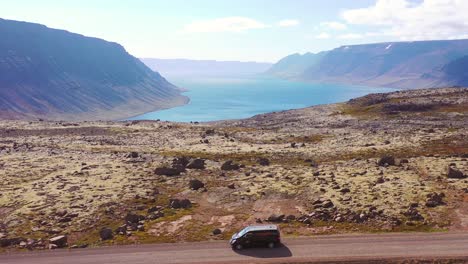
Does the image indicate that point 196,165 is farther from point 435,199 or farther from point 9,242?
point 435,199

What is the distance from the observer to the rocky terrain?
141ft

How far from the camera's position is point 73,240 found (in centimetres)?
4169

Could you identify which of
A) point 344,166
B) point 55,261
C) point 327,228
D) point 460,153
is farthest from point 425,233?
point 460,153

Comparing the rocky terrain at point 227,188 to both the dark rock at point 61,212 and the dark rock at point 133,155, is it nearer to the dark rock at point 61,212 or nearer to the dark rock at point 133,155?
the dark rock at point 61,212

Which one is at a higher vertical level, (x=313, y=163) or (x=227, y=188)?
(x=313, y=163)

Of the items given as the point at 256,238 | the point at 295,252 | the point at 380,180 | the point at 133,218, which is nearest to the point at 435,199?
the point at 380,180

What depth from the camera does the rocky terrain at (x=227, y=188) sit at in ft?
141

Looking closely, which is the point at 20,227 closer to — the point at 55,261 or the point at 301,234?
the point at 55,261

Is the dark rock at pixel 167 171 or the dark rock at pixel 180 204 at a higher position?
the dark rock at pixel 167 171

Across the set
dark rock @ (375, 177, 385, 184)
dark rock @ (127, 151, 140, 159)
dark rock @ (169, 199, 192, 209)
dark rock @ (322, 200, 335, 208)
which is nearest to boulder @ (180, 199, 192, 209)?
dark rock @ (169, 199, 192, 209)

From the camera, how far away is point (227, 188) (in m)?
57.2

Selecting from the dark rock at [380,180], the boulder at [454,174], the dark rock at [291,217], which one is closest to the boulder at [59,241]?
the dark rock at [291,217]

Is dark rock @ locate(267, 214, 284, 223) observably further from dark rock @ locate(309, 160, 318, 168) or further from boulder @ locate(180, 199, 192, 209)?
dark rock @ locate(309, 160, 318, 168)

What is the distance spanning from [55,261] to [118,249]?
17.7 ft
